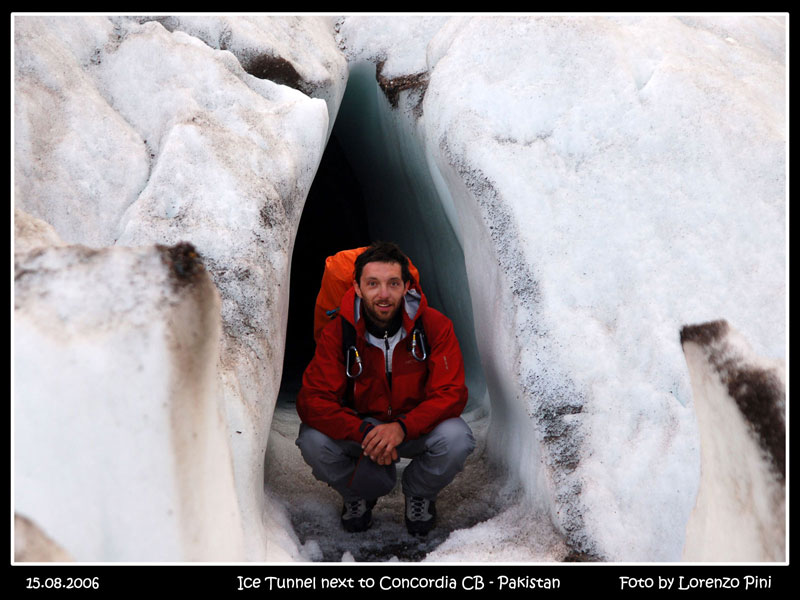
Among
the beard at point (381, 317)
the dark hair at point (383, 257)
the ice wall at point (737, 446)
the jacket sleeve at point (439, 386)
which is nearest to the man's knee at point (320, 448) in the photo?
the jacket sleeve at point (439, 386)

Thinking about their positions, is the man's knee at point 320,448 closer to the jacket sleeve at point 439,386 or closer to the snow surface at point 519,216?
the snow surface at point 519,216

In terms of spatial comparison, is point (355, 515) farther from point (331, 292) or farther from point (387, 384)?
point (331, 292)

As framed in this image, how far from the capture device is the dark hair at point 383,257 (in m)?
2.48

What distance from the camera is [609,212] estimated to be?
2.70m

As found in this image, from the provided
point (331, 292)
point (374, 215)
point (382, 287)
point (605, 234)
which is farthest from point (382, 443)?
point (374, 215)

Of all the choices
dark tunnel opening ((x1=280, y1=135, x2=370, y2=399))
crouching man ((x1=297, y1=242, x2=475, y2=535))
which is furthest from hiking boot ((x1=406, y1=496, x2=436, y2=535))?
dark tunnel opening ((x1=280, y1=135, x2=370, y2=399))

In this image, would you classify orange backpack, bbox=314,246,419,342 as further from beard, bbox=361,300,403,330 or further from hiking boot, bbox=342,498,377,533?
hiking boot, bbox=342,498,377,533

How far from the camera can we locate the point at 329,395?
99.0 inches

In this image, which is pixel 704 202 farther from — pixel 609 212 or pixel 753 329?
pixel 753 329

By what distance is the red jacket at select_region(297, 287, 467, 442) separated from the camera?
2.48 metres

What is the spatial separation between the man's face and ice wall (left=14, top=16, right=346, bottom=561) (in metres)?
0.41

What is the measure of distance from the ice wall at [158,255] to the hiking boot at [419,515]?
18.2 inches
